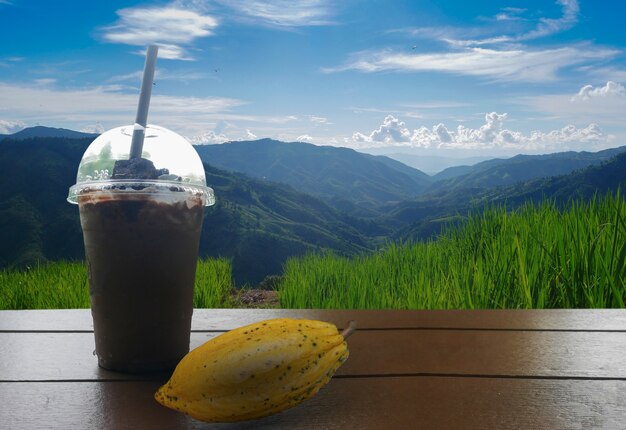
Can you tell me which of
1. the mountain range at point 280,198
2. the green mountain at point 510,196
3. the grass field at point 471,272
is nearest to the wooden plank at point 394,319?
the mountain range at point 280,198

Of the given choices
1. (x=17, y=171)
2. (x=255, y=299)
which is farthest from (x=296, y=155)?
(x=255, y=299)

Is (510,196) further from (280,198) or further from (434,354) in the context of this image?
(280,198)

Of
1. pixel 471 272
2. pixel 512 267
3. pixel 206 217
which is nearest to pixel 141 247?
pixel 512 267

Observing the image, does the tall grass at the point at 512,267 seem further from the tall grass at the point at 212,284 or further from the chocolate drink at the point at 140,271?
the chocolate drink at the point at 140,271

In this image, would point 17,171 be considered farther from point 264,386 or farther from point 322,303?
point 264,386

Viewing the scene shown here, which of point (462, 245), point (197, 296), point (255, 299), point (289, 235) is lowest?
point (289, 235)

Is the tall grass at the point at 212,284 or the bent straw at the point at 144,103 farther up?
the bent straw at the point at 144,103

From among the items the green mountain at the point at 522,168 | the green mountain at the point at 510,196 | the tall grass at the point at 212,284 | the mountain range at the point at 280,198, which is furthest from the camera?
the green mountain at the point at 522,168
